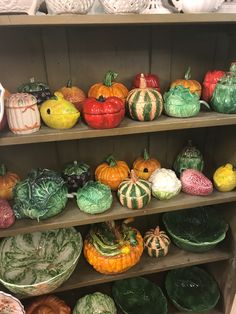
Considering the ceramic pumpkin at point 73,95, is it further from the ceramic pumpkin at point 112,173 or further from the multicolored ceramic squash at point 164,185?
the multicolored ceramic squash at point 164,185

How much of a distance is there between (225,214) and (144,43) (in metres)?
0.87

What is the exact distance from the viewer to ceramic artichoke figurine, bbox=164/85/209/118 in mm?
942

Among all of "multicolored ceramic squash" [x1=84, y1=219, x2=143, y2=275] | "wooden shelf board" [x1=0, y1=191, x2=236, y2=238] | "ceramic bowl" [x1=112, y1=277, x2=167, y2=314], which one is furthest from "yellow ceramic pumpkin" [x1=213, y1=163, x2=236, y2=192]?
"ceramic bowl" [x1=112, y1=277, x2=167, y2=314]

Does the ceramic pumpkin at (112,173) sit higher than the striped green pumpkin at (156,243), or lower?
higher

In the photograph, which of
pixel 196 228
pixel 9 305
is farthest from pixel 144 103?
pixel 9 305

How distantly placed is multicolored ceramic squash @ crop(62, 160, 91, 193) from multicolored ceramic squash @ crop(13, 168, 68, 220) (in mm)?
64

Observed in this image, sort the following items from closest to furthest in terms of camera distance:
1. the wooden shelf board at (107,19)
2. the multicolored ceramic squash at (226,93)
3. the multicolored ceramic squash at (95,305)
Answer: the wooden shelf board at (107,19) → the multicolored ceramic squash at (226,93) → the multicolored ceramic squash at (95,305)

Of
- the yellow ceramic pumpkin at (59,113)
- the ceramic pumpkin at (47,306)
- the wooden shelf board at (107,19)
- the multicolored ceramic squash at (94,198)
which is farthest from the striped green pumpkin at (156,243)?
the wooden shelf board at (107,19)

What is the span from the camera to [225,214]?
1312 mm

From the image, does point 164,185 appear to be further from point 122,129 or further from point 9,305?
point 9,305

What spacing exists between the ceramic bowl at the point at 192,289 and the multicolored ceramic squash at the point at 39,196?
794 mm

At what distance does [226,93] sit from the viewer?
0.95 m

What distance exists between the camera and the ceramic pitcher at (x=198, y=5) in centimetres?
80

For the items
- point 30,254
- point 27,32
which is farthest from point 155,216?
point 27,32
